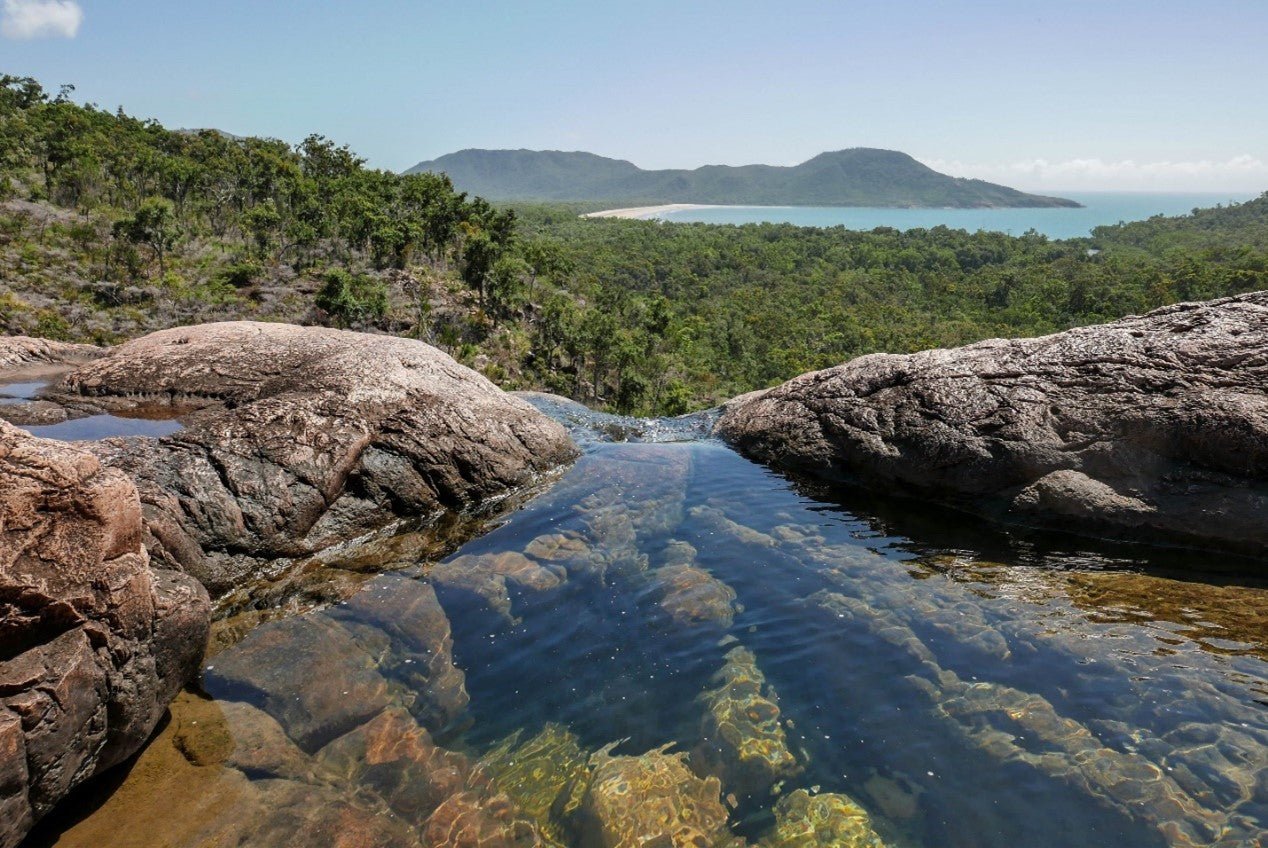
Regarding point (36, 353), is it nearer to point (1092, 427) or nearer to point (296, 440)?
point (296, 440)

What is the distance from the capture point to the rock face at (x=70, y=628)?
5.09 metres

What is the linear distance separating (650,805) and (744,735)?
4.19ft

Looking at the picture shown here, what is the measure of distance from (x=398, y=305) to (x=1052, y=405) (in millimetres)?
50800

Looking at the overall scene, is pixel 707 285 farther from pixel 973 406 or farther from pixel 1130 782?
pixel 1130 782

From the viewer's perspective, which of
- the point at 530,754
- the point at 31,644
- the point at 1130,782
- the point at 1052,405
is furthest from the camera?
the point at 1052,405

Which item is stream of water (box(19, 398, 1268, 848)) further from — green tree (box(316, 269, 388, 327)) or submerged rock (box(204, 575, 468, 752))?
green tree (box(316, 269, 388, 327))

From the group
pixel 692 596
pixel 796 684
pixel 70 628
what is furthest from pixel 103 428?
pixel 796 684

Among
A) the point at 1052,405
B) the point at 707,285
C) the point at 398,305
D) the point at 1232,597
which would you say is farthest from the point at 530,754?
the point at 707,285

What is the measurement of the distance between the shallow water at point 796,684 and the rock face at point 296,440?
167 centimetres

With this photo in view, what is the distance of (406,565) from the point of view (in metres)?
9.91

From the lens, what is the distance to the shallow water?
580 cm

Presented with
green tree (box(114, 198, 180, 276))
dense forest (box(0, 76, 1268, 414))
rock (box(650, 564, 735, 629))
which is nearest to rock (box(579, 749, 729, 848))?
rock (box(650, 564, 735, 629))

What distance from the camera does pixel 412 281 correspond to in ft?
198

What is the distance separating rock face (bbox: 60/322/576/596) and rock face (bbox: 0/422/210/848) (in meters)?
1.46
